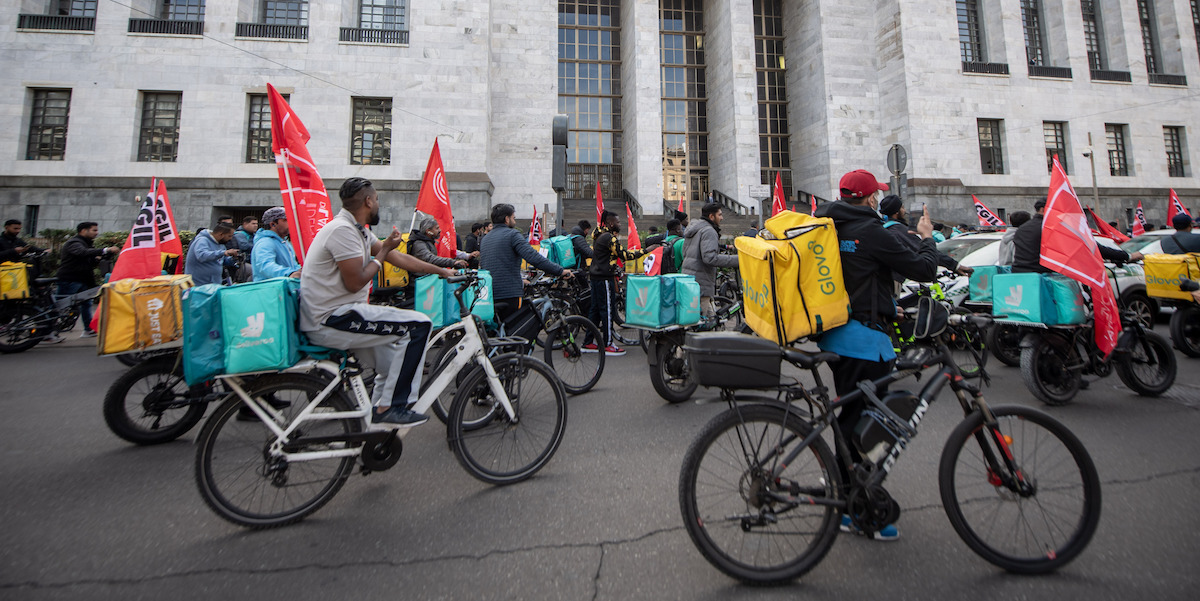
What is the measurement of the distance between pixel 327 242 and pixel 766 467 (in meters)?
2.58

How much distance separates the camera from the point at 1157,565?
2174 mm

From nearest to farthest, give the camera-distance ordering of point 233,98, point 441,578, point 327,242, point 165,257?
point 441,578 → point 327,242 → point 165,257 → point 233,98

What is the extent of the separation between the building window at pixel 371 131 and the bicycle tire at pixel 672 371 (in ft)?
58.6

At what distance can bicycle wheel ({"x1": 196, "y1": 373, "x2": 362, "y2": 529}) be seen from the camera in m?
2.59

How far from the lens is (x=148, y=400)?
3.89 metres

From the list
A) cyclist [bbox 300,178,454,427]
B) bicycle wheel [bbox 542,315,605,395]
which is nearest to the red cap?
cyclist [bbox 300,178,454,427]

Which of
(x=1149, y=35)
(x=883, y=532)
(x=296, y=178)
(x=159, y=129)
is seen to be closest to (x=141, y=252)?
(x=296, y=178)

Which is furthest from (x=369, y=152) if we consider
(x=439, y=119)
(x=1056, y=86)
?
(x=1056, y=86)

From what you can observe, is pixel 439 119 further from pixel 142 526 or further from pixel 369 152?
pixel 142 526

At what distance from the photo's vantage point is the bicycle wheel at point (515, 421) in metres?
3.14

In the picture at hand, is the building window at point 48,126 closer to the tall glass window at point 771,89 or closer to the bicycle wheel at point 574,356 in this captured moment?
the bicycle wheel at point 574,356

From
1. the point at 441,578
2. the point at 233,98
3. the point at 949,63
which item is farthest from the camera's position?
the point at 949,63

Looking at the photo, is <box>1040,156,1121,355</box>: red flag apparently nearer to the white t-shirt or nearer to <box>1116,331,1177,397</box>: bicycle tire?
<box>1116,331,1177,397</box>: bicycle tire

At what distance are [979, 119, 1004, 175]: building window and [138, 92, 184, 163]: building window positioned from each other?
3462 cm
